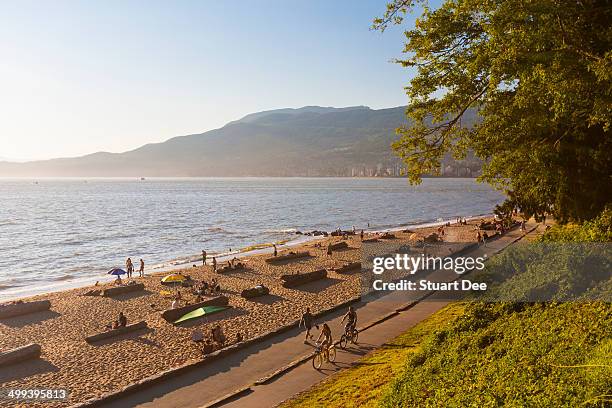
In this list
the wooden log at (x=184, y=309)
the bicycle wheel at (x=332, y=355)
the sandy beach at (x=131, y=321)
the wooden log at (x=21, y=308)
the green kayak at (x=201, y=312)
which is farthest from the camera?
the wooden log at (x=21, y=308)

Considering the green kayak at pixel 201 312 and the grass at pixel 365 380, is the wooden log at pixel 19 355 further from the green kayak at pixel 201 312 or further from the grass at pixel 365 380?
the grass at pixel 365 380

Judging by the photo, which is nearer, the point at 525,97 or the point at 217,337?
the point at 525,97

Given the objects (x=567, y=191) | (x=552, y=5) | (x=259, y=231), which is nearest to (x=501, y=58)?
(x=552, y=5)

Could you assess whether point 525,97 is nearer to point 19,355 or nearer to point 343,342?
point 343,342

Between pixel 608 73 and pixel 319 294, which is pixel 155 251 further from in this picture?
pixel 608 73

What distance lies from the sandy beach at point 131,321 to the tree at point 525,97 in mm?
13442

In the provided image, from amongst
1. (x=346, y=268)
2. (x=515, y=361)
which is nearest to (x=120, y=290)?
(x=346, y=268)

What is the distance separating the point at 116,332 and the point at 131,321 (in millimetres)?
3068

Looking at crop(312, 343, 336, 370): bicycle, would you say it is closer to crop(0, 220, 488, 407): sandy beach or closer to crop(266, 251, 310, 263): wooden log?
crop(0, 220, 488, 407): sandy beach

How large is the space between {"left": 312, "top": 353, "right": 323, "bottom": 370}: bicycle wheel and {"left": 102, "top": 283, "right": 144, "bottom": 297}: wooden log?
872 inches

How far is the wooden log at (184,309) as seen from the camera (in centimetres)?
2564

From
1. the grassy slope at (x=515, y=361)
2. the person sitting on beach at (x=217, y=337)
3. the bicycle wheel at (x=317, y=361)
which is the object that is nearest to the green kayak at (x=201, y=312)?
the person sitting on beach at (x=217, y=337)

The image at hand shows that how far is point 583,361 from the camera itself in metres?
6.77

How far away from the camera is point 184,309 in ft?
86.7
